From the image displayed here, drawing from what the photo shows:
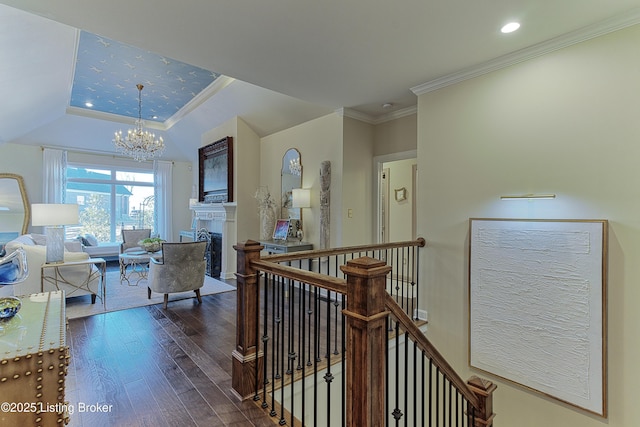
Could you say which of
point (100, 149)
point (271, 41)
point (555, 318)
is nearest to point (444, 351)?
point (555, 318)

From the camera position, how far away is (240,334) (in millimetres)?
2146

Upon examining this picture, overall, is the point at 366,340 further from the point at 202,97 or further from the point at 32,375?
the point at 202,97

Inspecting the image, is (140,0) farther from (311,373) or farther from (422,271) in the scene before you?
(422,271)

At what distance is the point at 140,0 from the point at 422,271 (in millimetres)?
3523

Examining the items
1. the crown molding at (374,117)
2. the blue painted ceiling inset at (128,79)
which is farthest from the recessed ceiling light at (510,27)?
the blue painted ceiling inset at (128,79)

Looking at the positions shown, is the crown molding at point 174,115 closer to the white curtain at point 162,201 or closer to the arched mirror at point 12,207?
the white curtain at point 162,201

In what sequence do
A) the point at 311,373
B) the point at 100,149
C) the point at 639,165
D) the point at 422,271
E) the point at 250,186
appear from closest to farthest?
the point at 639,165, the point at 311,373, the point at 422,271, the point at 250,186, the point at 100,149

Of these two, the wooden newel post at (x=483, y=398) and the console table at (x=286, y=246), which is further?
the console table at (x=286, y=246)

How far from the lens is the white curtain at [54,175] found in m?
6.92

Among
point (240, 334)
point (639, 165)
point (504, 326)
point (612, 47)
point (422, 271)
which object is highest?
point (612, 47)

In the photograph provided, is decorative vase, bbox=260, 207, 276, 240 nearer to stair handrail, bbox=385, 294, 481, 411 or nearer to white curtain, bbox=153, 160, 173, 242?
stair handrail, bbox=385, 294, 481, 411

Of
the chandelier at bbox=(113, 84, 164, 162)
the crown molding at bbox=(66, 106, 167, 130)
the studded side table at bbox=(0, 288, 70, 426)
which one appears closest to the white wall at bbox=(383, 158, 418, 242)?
the chandelier at bbox=(113, 84, 164, 162)

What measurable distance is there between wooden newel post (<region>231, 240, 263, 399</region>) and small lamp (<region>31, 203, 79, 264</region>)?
10.1ft

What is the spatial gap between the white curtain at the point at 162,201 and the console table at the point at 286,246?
4950 millimetres
